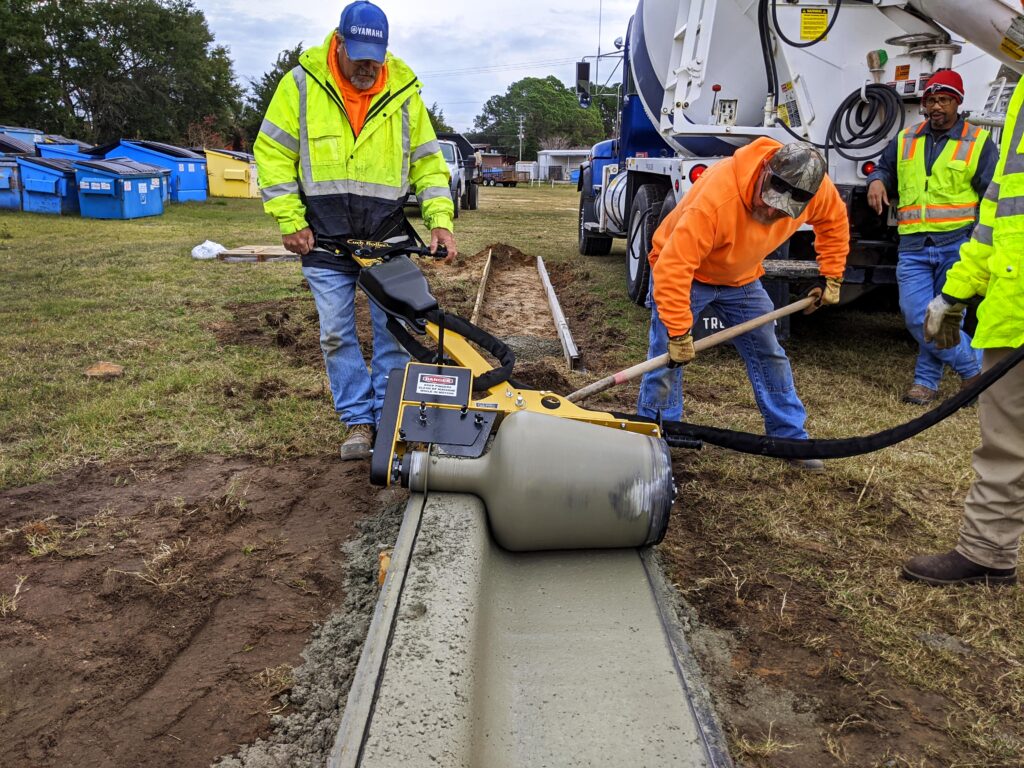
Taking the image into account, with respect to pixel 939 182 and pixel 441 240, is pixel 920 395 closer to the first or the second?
pixel 939 182

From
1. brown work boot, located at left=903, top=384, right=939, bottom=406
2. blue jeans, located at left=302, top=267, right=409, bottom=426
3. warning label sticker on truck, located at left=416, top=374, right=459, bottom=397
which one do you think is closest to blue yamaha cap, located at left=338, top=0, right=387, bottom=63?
blue jeans, located at left=302, top=267, right=409, bottom=426

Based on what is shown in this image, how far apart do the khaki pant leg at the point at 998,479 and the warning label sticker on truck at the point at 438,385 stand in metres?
1.91

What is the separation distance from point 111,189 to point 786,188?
1441 cm

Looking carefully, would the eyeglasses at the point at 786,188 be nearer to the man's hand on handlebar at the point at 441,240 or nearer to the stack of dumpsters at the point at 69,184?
the man's hand on handlebar at the point at 441,240

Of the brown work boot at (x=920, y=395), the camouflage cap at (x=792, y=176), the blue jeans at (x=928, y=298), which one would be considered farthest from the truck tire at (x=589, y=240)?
the camouflage cap at (x=792, y=176)

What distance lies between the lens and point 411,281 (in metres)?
3.19

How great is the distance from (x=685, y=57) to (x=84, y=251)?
799 centimetres

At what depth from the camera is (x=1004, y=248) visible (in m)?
2.56

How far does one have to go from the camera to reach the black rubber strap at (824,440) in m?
2.79

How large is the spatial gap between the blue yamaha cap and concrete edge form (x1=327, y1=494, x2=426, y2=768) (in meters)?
1.96

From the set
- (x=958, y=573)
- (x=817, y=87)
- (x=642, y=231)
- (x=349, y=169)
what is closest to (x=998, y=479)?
(x=958, y=573)

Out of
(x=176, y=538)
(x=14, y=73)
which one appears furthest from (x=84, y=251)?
(x=14, y=73)

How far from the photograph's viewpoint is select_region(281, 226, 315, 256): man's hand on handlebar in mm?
3471

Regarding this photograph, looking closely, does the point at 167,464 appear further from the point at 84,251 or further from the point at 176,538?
the point at 84,251
